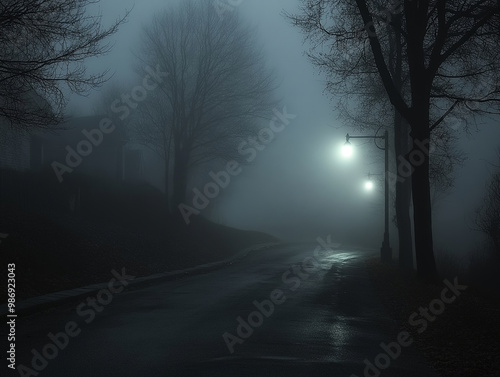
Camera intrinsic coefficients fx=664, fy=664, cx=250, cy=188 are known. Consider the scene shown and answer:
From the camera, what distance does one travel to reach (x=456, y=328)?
11820mm

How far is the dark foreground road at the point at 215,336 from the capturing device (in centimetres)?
846

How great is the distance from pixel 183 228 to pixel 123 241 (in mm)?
11230

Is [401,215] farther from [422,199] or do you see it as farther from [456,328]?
[456,328]

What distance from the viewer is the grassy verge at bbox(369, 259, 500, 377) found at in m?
9.12

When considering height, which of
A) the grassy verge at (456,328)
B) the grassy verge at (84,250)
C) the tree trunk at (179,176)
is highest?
the tree trunk at (179,176)

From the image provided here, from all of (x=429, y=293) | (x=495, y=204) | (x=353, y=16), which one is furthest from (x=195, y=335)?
(x=495, y=204)

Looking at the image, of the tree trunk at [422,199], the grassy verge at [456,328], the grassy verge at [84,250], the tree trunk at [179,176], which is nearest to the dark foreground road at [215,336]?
the grassy verge at [456,328]

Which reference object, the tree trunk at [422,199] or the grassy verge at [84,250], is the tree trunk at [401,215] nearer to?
the tree trunk at [422,199]

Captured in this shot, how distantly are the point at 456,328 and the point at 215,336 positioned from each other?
4.39 metres

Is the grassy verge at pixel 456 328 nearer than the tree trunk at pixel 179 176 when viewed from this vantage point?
Yes

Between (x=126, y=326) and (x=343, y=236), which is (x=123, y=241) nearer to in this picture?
(x=126, y=326)

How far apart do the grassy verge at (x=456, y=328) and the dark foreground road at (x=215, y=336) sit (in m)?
0.38

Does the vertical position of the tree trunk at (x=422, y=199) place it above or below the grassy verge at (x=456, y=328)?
above

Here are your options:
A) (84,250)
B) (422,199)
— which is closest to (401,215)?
(422,199)
